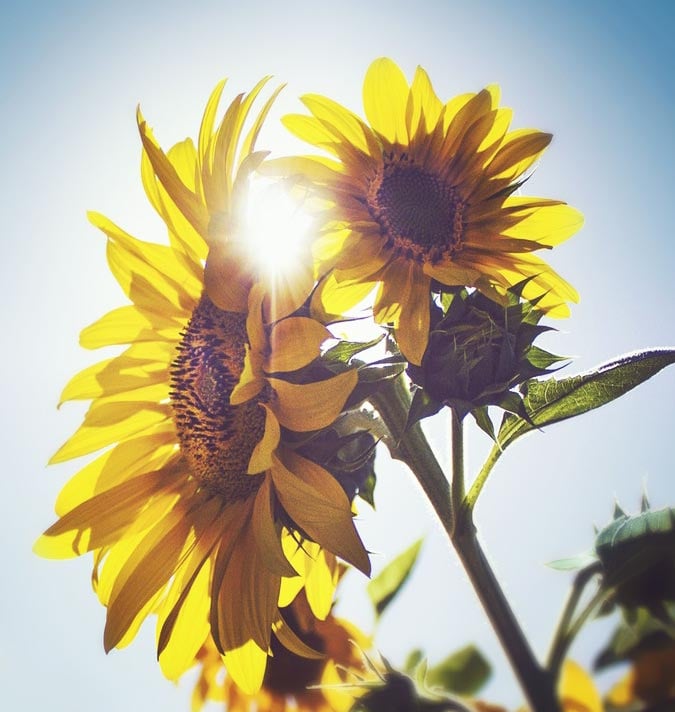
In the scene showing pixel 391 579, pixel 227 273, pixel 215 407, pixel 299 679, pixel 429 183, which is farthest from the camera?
pixel 299 679

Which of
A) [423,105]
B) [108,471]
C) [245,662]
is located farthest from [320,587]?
[423,105]

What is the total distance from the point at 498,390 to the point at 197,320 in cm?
84

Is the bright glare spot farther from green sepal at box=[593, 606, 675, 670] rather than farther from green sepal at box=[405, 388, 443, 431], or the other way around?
green sepal at box=[593, 606, 675, 670]

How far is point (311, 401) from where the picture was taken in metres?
1.45

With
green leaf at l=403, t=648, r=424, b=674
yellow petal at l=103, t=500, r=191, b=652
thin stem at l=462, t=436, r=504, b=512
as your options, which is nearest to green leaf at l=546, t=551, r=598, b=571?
thin stem at l=462, t=436, r=504, b=512

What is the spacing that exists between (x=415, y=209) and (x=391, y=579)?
3.46ft

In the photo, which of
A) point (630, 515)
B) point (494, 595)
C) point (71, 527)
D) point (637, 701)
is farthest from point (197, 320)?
point (637, 701)

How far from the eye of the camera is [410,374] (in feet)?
5.08

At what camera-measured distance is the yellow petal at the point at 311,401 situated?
4.65 feet

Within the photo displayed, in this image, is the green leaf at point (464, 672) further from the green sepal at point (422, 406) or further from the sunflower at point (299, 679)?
the green sepal at point (422, 406)

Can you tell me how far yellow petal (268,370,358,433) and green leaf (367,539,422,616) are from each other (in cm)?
96

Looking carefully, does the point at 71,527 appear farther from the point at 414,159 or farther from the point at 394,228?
the point at 414,159

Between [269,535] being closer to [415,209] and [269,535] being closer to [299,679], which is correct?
[415,209]

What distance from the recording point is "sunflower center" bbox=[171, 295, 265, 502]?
1.79m
